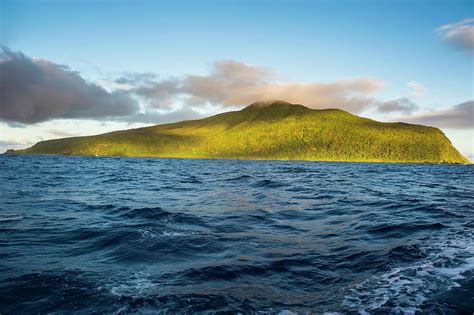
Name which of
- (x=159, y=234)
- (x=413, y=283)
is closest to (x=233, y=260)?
(x=159, y=234)

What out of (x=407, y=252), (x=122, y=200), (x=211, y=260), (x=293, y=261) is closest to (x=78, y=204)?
(x=122, y=200)

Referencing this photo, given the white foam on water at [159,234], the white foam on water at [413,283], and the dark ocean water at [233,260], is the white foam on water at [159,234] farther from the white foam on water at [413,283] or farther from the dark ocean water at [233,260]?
the white foam on water at [413,283]

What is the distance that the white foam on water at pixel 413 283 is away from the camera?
7125mm

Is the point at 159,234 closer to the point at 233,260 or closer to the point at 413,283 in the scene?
the point at 233,260

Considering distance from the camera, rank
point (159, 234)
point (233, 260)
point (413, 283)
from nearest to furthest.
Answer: point (413, 283)
point (233, 260)
point (159, 234)

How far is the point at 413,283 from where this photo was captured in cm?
827

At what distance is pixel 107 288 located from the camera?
774 centimetres

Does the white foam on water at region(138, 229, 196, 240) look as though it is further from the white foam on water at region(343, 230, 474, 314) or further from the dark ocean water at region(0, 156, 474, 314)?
the white foam on water at region(343, 230, 474, 314)

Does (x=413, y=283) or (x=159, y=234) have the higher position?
(x=159, y=234)

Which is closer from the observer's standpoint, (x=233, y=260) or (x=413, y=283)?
(x=413, y=283)

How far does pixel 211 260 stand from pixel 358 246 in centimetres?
543

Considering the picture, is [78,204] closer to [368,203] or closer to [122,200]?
[122,200]

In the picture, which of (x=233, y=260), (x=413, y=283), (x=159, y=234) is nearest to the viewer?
(x=413, y=283)

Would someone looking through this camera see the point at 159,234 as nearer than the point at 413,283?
No
